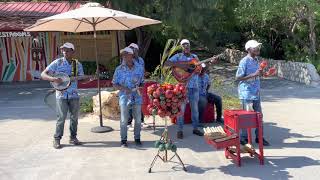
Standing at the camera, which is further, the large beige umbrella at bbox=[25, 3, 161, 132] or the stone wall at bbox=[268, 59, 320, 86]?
the stone wall at bbox=[268, 59, 320, 86]

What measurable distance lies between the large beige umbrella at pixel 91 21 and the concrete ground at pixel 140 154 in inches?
51.2

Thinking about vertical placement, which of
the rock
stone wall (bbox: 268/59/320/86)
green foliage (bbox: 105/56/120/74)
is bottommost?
the rock

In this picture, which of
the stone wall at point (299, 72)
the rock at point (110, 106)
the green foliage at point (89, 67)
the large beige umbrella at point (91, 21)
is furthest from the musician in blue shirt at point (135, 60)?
the green foliage at point (89, 67)

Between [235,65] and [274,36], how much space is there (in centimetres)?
246

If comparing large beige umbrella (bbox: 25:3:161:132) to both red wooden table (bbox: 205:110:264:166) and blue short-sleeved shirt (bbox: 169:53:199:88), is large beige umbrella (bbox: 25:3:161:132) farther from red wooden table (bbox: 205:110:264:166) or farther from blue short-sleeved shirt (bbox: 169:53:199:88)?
red wooden table (bbox: 205:110:264:166)

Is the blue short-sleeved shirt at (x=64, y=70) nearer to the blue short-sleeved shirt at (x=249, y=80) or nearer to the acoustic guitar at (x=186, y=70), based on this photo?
the acoustic guitar at (x=186, y=70)

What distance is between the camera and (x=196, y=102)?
934 centimetres

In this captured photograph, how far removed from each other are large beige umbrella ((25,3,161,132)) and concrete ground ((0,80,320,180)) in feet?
4.26

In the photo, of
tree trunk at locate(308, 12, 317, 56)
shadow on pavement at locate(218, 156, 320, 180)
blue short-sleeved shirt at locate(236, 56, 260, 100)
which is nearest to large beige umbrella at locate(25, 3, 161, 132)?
blue short-sleeved shirt at locate(236, 56, 260, 100)

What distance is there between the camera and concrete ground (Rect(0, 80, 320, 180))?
22.8 feet

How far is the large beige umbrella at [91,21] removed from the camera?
29.2 ft

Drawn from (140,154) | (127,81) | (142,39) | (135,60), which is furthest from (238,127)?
(142,39)

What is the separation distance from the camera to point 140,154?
8.01m

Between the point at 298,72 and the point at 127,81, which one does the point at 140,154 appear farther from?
the point at 298,72
